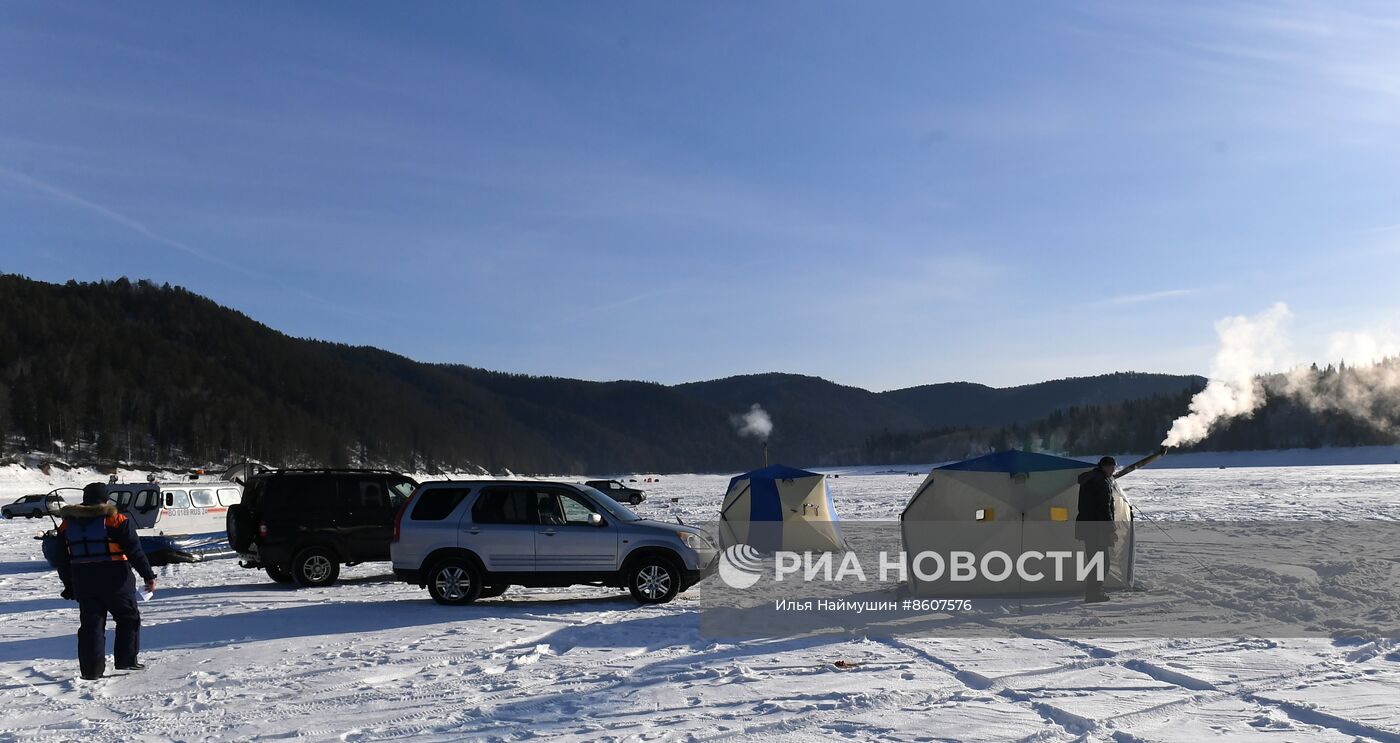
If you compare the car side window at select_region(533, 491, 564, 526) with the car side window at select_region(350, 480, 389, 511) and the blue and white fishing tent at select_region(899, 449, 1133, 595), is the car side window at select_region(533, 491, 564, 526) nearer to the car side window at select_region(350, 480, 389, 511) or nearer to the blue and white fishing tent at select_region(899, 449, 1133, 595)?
the car side window at select_region(350, 480, 389, 511)

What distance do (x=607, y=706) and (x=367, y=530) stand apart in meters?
10.6

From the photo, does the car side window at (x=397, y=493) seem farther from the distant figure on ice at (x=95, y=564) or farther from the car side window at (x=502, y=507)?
the distant figure on ice at (x=95, y=564)

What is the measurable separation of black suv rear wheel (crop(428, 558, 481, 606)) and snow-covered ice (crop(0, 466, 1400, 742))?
1.45 feet

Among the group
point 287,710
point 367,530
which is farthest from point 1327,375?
point 287,710

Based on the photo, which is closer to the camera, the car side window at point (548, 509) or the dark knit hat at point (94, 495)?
the dark knit hat at point (94, 495)

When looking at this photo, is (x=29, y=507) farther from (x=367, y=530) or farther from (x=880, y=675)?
(x=880, y=675)

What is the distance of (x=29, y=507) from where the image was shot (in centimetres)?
4562

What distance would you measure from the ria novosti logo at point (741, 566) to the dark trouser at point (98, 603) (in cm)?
902

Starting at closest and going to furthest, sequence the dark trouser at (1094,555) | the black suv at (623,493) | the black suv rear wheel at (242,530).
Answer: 1. the dark trouser at (1094,555)
2. the black suv rear wheel at (242,530)
3. the black suv at (623,493)

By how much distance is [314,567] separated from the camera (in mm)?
16922

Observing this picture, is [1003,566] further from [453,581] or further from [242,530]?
[242,530]

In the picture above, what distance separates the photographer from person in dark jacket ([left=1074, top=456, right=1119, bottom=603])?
1369 centimetres

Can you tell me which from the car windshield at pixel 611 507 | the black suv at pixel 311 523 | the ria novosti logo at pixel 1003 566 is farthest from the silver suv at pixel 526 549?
the ria novosti logo at pixel 1003 566

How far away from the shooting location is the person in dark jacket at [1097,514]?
13688 millimetres
